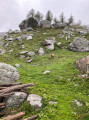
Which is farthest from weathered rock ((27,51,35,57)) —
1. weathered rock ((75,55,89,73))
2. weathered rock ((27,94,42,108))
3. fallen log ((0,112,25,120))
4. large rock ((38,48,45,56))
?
fallen log ((0,112,25,120))

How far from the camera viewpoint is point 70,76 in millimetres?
17656

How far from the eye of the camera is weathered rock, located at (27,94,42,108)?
10953mm

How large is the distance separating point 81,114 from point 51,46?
32728 mm

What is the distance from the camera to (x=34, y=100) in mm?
11477

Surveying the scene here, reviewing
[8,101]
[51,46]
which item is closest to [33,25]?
[51,46]

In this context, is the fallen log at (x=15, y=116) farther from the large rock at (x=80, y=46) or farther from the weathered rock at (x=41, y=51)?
the large rock at (x=80, y=46)

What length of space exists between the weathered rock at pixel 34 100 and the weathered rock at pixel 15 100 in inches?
23.7

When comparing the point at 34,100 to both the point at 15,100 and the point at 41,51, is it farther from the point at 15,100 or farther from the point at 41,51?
the point at 41,51

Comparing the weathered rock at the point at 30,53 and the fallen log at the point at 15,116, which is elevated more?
the fallen log at the point at 15,116

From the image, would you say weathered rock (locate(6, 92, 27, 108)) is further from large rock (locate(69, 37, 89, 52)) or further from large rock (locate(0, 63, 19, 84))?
large rock (locate(69, 37, 89, 52))

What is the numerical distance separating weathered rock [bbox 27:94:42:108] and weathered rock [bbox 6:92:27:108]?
602 mm

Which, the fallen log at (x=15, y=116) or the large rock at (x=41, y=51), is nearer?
the fallen log at (x=15, y=116)

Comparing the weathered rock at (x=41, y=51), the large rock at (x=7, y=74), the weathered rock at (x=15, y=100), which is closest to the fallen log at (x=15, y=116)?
the weathered rock at (x=15, y=100)

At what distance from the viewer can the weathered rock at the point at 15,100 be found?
11250mm
